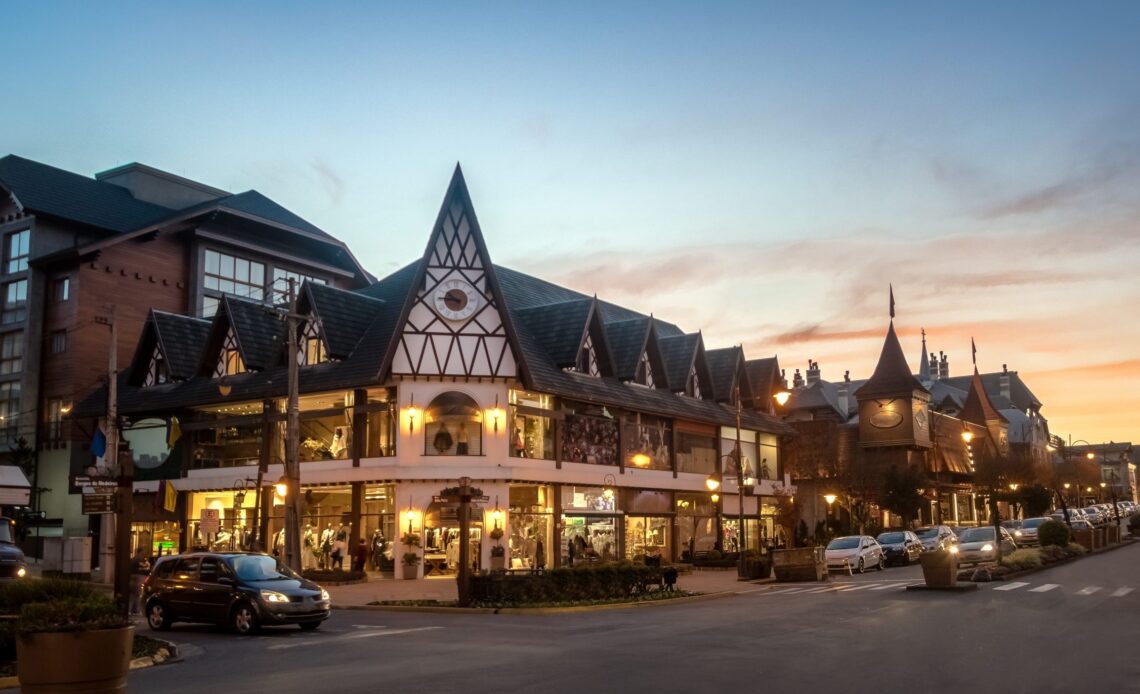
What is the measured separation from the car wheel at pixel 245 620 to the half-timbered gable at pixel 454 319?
20702 mm

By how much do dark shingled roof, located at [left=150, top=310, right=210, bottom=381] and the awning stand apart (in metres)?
17.2

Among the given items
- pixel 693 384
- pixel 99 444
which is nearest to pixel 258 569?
pixel 99 444

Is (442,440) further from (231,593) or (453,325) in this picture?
(231,593)

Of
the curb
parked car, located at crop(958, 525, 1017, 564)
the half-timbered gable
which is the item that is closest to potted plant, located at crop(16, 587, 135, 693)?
the curb

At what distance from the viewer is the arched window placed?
137ft

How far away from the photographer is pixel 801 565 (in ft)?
118

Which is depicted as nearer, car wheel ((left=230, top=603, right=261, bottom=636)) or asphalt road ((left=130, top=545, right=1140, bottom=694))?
asphalt road ((left=130, top=545, right=1140, bottom=694))

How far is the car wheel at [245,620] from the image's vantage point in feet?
68.3

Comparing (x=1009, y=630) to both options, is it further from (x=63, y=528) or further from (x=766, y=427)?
(x=63, y=528)

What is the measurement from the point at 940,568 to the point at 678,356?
28.5m

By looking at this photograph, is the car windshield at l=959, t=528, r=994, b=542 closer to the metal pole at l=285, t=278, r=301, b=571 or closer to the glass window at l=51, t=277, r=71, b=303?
the metal pole at l=285, t=278, r=301, b=571

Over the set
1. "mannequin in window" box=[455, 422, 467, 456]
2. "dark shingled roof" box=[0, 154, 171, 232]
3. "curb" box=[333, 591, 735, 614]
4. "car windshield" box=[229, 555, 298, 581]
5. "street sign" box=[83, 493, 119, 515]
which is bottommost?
"curb" box=[333, 591, 735, 614]

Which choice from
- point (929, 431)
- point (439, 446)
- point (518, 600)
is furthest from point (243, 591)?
point (929, 431)

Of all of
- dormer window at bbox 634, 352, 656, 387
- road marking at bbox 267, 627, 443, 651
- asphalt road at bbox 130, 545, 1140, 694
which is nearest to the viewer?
asphalt road at bbox 130, 545, 1140, 694
